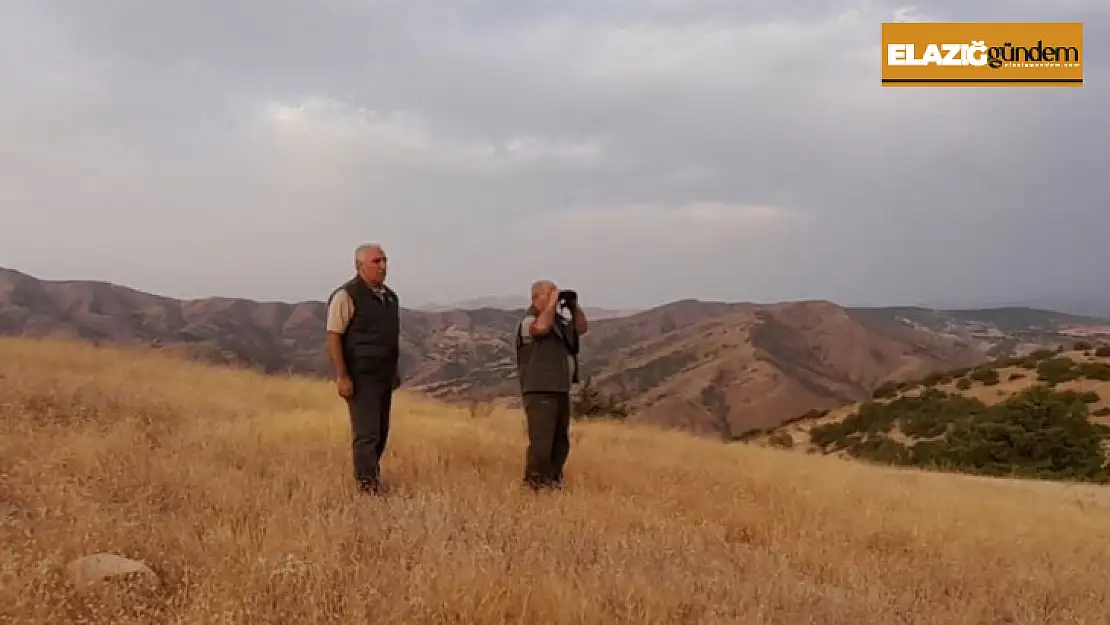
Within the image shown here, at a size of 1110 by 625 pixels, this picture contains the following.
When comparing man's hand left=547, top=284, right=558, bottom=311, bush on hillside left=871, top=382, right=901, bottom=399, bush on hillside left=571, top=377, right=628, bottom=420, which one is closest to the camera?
man's hand left=547, top=284, right=558, bottom=311

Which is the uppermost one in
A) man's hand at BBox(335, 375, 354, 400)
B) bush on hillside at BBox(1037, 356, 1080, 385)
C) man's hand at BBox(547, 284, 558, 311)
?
man's hand at BBox(547, 284, 558, 311)

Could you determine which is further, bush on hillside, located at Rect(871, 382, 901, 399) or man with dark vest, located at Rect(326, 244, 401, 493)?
bush on hillside, located at Rect(871, 382, 901, 399)

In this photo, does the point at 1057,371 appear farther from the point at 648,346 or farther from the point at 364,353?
the point at 648,346

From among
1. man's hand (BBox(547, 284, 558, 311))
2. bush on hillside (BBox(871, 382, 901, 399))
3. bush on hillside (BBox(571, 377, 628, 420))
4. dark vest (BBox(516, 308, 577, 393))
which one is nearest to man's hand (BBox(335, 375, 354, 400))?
dark vest (BBox(516, 308, 577, 393))

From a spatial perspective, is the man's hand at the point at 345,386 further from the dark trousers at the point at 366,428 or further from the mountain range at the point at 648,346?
the mountain range at the point at 648,346

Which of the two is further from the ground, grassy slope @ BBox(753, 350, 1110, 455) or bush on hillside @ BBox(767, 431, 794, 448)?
grassy slope @ BBox(753, 350, 1110, 455)

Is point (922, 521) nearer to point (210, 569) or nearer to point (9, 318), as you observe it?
point (210, 569)

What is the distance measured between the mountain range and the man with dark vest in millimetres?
41550

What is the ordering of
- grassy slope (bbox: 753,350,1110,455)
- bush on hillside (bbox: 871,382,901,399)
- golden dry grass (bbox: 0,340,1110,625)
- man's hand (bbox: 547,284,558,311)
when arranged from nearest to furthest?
1. golden dry grass (bbox: 0,340,1110,625)
2. man's hand (bbox: 547,284,558,311)
3. grassy slope (bbox: 753,350,1110,455)
4. bush on hillside (bbox: 871,382,901,399)

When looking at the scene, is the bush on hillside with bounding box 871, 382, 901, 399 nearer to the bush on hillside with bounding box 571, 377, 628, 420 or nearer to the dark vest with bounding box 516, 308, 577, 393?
the bush on hillside with bounding box 571, 377, 628, 420

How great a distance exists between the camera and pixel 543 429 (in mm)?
6699

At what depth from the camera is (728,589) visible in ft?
13.2

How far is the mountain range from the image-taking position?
194 feet

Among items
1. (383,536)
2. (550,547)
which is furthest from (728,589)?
(383,536)
